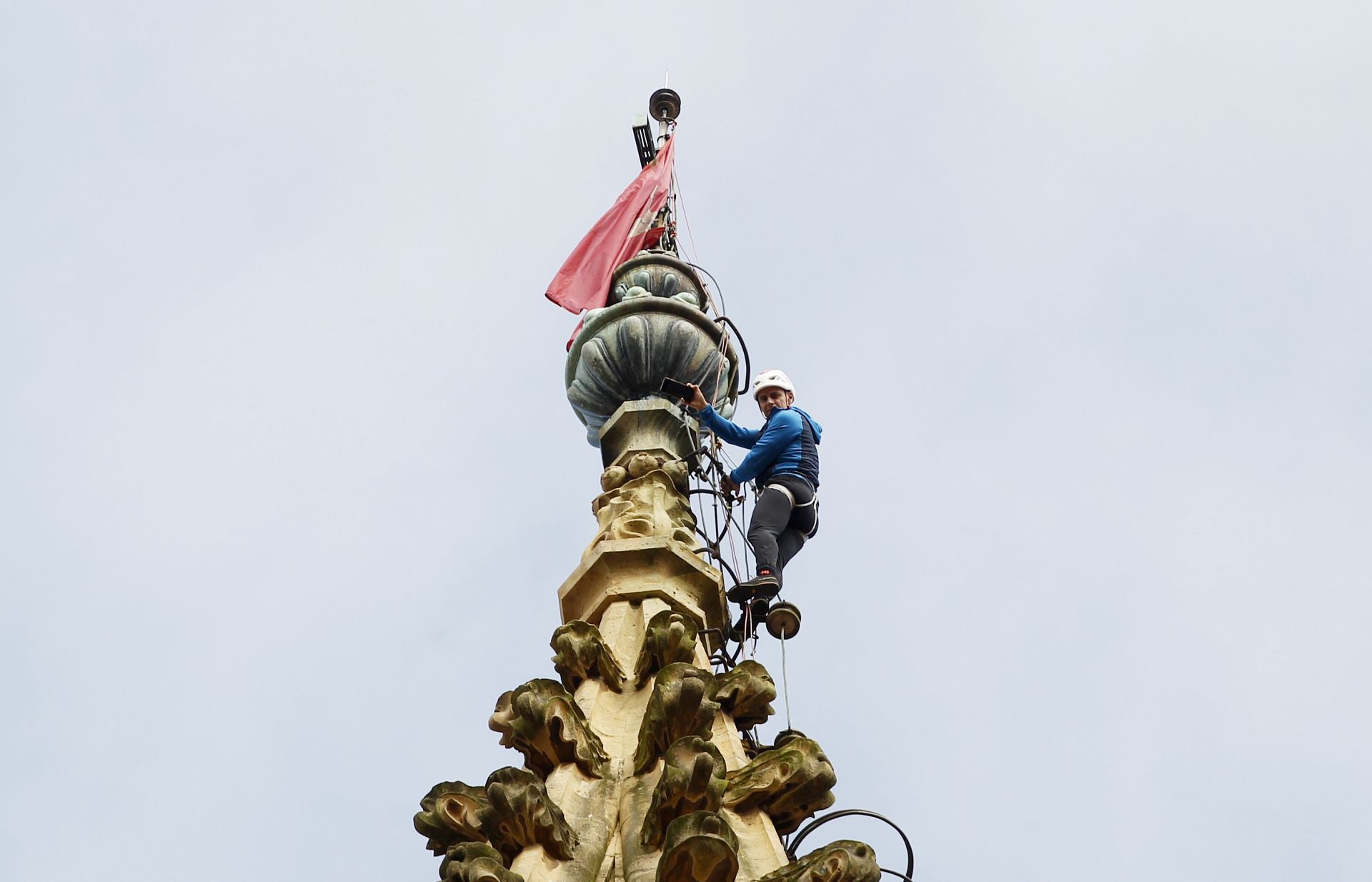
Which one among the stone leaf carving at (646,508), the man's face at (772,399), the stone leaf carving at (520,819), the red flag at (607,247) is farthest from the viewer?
the red flag at (607,247)

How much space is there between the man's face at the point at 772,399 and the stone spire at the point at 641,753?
45.9 inches

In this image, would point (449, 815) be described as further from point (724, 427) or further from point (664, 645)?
point (724, 427)

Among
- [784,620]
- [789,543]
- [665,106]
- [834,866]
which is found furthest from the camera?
[665,106]

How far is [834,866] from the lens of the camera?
6.47 m

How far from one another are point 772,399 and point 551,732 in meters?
5.35

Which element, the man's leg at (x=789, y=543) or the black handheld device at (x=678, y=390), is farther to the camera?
the black handheld device at (x=678, y=390)

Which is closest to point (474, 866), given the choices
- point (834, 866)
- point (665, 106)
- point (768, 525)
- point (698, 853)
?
point (698, 853)

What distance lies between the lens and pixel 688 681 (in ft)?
24.1

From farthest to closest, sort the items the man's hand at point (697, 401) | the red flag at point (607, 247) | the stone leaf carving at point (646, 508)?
1. the red flag at point (607, 247)
2. the man's hand at point (697, 401)
3. the stone leaf carving at point (646, 508)

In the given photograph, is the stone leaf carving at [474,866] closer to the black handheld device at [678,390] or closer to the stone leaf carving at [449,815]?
the stone leaf carving at [449,815]

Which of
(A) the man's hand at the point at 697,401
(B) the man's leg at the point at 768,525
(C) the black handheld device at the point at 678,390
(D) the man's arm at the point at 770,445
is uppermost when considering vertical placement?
(C) the black handheld device at the point at 678,390

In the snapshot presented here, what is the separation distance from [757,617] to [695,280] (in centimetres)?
437

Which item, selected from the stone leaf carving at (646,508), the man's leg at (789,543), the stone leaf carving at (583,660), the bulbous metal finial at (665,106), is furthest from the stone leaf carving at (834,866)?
the bulbous metal finial at (665,106)

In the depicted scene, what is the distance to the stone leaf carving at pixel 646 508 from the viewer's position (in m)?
10.2
